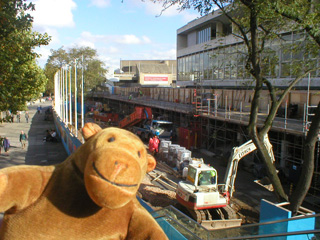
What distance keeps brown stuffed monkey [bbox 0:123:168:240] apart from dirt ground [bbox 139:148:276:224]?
9.62 meters

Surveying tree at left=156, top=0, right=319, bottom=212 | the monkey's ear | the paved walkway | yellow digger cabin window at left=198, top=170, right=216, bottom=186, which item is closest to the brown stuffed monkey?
the monkey's ear

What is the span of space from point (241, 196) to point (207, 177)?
3502mm

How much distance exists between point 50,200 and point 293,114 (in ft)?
59.9

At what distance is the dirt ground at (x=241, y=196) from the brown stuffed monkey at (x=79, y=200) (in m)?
9.62

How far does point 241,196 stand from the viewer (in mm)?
14844

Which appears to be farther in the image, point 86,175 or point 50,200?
point 50,200

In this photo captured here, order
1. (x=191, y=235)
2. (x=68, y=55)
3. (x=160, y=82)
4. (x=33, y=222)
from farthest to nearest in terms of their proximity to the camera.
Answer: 1. (x=160, y=82)
2. (x=68, y=55)
3. (x=191, y=235)
4. (x=33, y=222)

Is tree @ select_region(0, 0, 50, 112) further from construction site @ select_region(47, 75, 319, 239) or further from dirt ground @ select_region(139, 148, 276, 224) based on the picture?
dirt ground @ select_region(139, 148, 276, 224)

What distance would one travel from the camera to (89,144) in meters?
3.10

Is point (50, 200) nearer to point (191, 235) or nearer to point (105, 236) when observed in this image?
point (105, 236)

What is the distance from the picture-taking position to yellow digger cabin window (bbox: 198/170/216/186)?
39.9ft

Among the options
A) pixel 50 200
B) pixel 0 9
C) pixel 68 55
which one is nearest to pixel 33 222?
pixel 50 200

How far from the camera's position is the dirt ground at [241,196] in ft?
42.0

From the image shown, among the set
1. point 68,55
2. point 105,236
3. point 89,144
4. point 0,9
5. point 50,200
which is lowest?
point 105,236
